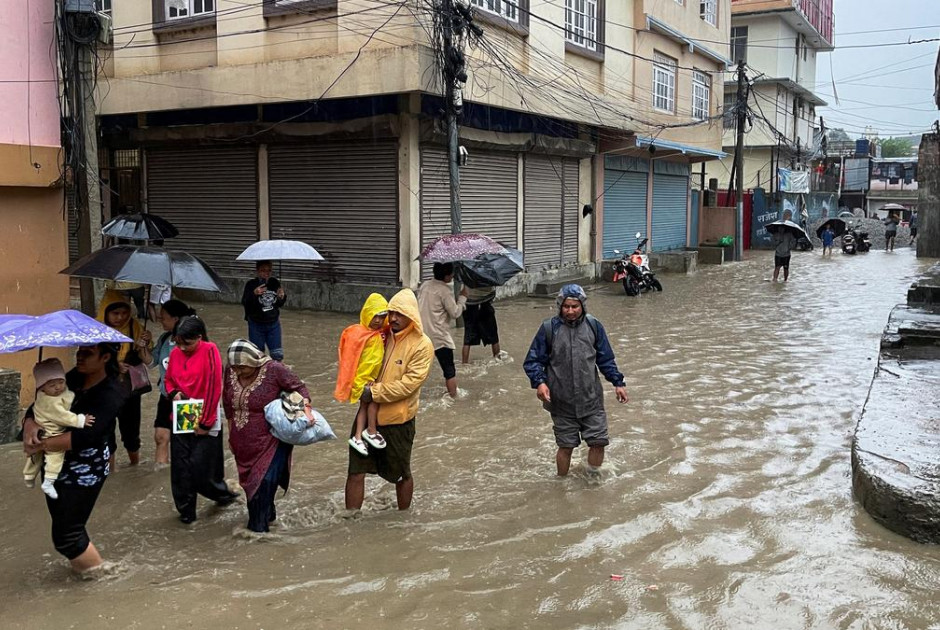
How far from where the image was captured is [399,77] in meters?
12.1

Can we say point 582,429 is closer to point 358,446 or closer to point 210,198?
point 358,446

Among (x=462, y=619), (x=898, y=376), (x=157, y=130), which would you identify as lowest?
(x=462, y=619)

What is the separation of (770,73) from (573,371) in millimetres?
43116

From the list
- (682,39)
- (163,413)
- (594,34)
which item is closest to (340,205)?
(594,34)

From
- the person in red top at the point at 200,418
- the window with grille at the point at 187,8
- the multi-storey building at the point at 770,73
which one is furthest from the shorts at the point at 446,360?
the multi-storey building at the point at 770,73

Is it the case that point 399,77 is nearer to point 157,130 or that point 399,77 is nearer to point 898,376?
point 157,130

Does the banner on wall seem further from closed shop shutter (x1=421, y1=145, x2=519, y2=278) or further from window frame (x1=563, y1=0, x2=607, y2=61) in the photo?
closed shop shutter (x1=421, y1=145, x2=519, y2=278)

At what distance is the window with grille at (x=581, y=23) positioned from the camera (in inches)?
690

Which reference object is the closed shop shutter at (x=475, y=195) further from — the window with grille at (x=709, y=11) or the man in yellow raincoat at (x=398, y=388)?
the window with grille at (x=709, y=11)

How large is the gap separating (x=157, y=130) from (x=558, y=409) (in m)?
13.3

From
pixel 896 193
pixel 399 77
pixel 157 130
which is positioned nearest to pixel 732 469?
pixel 399 77

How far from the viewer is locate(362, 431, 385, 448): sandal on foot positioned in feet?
16.4

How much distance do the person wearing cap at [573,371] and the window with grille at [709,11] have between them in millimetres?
23285

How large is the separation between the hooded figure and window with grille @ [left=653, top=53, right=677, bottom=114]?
1926cm
